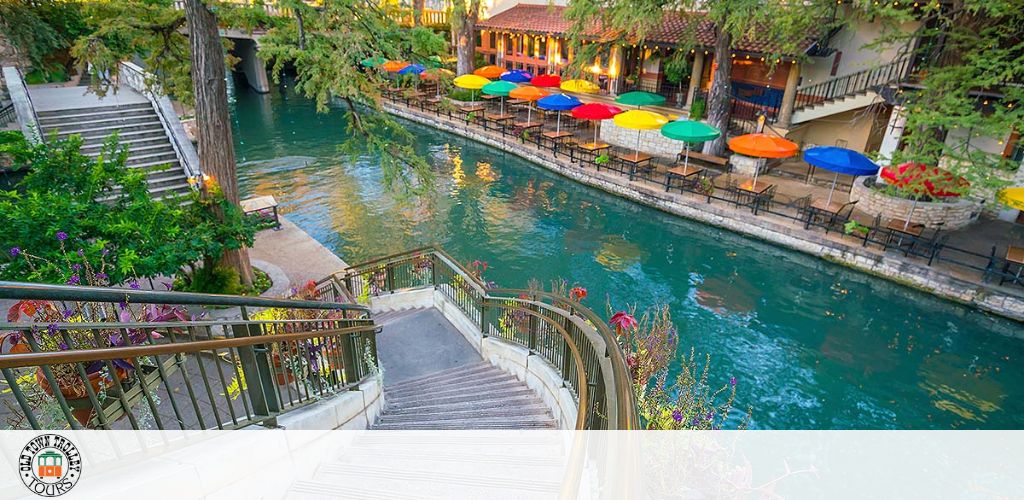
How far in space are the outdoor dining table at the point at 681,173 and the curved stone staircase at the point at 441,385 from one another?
11.3 meters

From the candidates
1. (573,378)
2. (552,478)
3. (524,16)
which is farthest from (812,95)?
(552,478)

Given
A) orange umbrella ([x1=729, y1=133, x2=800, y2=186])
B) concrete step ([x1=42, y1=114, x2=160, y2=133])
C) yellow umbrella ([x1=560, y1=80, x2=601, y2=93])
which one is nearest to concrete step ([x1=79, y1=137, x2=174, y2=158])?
concrete step ([x1=42, y1=114, x2=160, y2=133])

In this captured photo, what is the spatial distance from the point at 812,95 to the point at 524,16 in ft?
59.1

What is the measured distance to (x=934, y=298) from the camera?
13.5 metres

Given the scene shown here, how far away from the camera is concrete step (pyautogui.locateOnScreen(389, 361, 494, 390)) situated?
768 centimetres

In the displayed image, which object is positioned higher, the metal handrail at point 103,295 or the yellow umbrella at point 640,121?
the metal handrail at point 103,295

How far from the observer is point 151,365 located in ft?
14.8

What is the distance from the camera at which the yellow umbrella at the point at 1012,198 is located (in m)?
12.2

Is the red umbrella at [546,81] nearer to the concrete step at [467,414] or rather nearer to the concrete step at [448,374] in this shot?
the concrete step at [448,374]

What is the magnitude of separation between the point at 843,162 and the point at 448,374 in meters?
12.7

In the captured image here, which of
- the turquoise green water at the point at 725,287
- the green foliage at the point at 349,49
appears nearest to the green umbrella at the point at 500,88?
the turquoise green water at the point at 725,287

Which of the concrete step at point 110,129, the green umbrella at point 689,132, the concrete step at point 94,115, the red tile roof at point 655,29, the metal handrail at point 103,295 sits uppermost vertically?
the red tile roof at point 655,29

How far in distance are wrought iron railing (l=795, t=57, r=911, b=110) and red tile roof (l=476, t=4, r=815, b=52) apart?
5.97ft

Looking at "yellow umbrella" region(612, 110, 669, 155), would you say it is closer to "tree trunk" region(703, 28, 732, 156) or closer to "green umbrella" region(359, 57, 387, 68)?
"tree trunk" region(703, 28, 732, 156)
